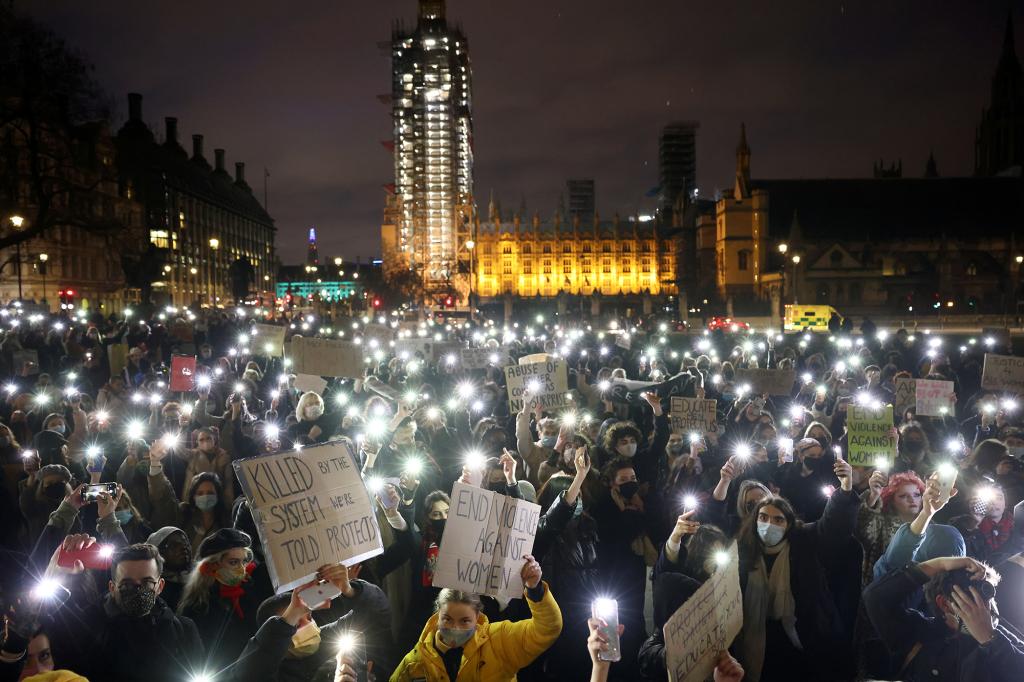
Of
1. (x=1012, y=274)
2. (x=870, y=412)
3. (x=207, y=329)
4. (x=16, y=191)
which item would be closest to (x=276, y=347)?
(x=207, y=329)

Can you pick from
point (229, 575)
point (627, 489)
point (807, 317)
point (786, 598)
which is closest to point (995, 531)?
point (786, 598)

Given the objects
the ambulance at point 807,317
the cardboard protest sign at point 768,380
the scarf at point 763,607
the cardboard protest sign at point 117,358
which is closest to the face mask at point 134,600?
the scarf at point 763,607

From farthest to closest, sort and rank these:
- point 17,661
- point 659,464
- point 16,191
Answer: point 16,191 → point 659,464 → point 17,661

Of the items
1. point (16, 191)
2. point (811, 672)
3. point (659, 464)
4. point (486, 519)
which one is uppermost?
point (16, 191)

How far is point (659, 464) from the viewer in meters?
8.09

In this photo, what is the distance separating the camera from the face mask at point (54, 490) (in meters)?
5.73

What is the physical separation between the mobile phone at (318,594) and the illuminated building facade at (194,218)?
6115 centimetres

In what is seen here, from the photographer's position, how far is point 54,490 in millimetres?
5746

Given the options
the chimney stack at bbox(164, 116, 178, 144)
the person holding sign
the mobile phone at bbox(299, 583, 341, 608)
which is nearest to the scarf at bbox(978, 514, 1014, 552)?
the person holding sign

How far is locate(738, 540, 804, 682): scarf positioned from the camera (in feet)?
14.7

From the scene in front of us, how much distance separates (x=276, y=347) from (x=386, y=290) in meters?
60.9

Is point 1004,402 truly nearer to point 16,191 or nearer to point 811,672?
point 811,672

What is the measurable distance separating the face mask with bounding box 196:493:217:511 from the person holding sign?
3.26 metres

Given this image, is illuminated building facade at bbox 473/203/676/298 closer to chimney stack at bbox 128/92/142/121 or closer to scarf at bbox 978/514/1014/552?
chimney stack at bbox 128/92/142/121
